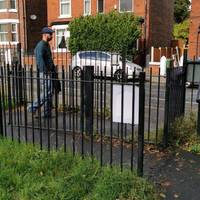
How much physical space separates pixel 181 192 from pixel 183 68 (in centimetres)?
243

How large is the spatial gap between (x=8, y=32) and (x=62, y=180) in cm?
3199

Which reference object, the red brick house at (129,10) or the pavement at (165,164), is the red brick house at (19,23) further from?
the pavement at (165,164)

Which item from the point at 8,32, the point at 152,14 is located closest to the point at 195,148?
the point at 152,14

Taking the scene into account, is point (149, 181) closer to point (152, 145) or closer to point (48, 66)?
point (152, 145)

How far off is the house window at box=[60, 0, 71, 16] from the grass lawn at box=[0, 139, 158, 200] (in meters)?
27.0

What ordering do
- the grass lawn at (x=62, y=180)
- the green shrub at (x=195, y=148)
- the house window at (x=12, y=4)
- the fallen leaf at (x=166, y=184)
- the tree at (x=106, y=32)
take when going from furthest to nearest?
the house window at (x=12, y=4), the tree at (x=106, y=32), the green shrub at (x=195, y=148), the fallen leaf at (x=166, y=184), the grass lawn at (x=62, y=180)

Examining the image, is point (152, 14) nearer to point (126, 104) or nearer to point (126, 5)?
point (126, 5)

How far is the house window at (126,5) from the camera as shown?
87.8 feet

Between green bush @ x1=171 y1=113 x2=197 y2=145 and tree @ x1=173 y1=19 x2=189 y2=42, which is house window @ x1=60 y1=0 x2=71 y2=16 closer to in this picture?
tree @ x1=173 y1=19 x2=189 y2=42

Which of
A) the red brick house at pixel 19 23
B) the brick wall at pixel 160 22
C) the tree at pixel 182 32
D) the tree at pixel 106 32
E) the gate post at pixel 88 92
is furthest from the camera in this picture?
the tree at pixel 182 32

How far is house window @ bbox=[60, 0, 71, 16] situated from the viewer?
30203mm

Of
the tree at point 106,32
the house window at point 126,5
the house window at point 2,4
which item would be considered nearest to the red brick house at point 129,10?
the house window at point 126,5

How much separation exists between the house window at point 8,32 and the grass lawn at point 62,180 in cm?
3102

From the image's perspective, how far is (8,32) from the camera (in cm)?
3400
